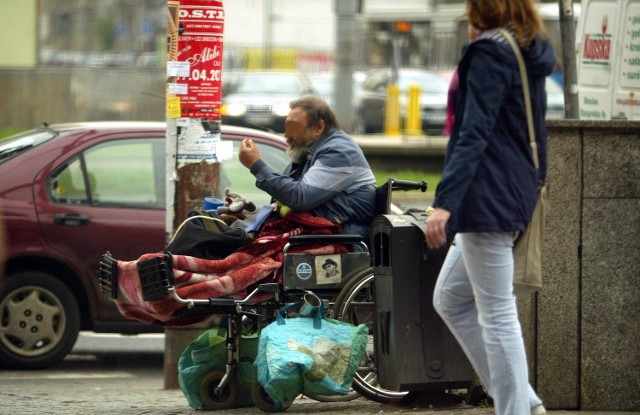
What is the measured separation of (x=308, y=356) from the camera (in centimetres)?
538

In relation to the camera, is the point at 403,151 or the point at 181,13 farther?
the point at 403,151

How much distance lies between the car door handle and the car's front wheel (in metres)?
0.36

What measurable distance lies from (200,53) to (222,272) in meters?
1.57

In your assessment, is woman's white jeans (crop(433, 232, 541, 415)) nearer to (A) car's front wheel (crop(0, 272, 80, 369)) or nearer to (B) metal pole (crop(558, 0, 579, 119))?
(B) metal pole (crop(558, 0, 579, 119))

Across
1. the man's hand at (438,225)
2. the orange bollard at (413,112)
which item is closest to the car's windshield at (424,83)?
the orange bollard at (413,112)

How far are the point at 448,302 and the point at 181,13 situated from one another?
2838 millimetres

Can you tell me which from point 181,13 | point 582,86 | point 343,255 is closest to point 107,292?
point 343,255

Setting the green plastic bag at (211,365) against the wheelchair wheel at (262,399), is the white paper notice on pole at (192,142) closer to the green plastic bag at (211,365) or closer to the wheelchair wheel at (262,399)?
the green plastic bag at (211,365)

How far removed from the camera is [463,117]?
425 centimetres

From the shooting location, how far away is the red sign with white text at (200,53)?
6711 millimetres

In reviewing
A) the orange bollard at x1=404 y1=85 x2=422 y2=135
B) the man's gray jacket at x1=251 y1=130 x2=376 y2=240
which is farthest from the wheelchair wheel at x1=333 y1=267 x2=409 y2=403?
the orange bollard at x1=404 y1=85 x2=422 y2=135

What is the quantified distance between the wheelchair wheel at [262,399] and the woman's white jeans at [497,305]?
146 centimetres

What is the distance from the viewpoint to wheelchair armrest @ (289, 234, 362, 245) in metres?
5.77

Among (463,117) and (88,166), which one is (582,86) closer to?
(88,166)
